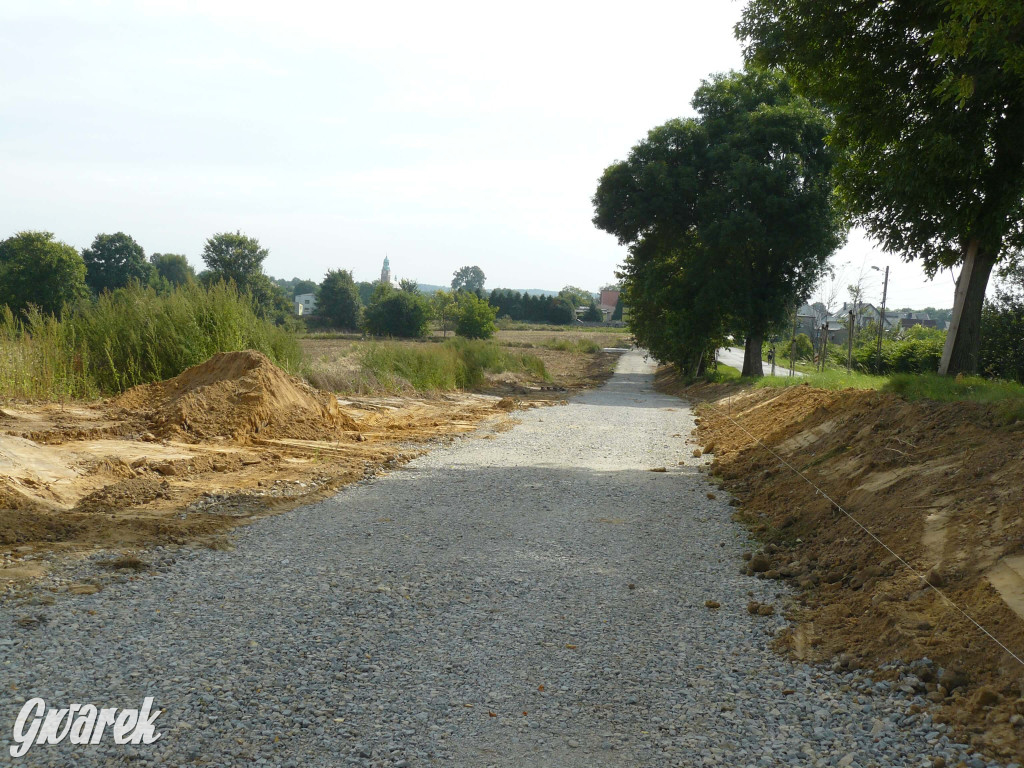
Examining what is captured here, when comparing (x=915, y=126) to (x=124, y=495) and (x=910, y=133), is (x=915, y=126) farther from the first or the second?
(x=124, y=495)

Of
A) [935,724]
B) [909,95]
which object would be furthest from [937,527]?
[909,95]

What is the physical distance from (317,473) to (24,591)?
194 inches

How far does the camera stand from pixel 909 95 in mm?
11117

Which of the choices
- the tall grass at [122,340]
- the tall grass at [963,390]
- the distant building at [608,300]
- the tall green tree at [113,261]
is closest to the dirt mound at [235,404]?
the tall grass at [122,340]

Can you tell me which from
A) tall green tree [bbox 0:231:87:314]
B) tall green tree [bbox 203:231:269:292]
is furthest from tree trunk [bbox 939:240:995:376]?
tall green tree [bbox 203:231:269:292]

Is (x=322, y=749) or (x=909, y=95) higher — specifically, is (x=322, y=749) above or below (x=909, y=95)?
below

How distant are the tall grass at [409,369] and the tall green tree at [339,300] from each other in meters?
53.1

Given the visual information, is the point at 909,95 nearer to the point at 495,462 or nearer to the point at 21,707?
the point at 495,462

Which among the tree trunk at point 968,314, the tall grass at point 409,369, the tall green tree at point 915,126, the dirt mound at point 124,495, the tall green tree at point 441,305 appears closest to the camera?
the dirt mound at point 124,495

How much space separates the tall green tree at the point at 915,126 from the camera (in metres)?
10.3

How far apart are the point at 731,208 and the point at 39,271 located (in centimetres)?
3854

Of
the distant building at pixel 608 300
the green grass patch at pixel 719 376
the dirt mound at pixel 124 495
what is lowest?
the dirt mound at pixel 124 495

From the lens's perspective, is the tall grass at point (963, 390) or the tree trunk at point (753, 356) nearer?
the tall grass at point (963, 390)

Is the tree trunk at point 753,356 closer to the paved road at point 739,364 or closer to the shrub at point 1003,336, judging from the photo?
the paved road at point 739,364
